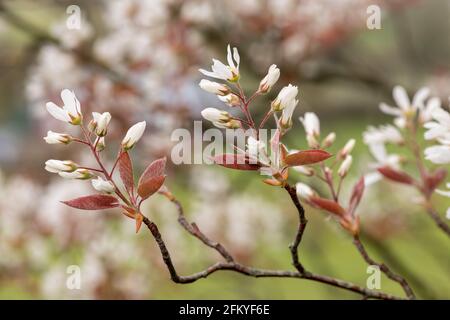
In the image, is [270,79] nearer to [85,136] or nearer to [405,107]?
[85,136]

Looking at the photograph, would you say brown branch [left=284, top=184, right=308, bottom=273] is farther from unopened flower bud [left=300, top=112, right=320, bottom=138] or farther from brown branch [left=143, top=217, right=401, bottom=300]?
unopened flower bud [left=300, top=112, right=320, bottom=138]

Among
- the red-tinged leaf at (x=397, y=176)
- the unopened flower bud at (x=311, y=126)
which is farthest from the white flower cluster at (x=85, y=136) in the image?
the red-tinged leaf at (x=397, y=176)

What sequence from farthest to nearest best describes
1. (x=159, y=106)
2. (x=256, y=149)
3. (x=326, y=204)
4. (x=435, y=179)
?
(x=159, y=106) < (x=435, y=179) < (x=326, y=204) < (x=256, y=149)

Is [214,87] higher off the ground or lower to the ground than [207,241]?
higher

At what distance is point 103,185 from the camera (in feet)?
1.59

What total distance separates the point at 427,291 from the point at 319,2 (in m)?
1.02

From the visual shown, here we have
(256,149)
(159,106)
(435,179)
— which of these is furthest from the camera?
(159,106)

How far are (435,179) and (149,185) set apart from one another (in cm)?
37

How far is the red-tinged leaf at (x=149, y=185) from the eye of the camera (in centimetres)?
49

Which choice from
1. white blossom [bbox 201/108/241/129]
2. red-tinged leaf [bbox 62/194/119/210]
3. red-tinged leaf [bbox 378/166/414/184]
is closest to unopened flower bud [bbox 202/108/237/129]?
white blossom [bbox 201/108/241/129]

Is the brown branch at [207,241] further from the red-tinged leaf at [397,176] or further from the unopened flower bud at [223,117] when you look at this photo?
the red-tinged leaf at [397,176]

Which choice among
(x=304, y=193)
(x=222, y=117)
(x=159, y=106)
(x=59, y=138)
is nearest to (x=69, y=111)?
(x=59, y=138)

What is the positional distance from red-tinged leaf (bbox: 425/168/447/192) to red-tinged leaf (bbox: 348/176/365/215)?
0.41 ft

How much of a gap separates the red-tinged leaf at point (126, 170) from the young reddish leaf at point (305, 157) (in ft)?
0.43
